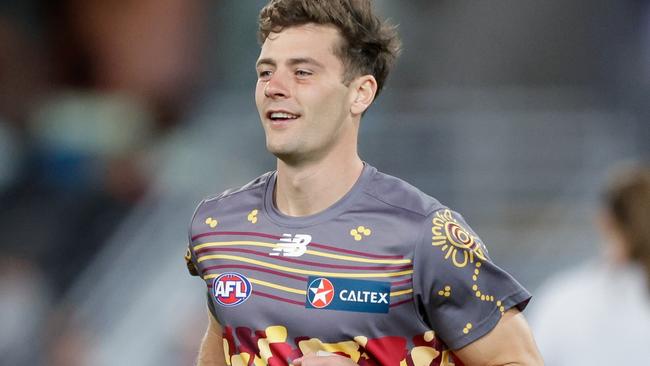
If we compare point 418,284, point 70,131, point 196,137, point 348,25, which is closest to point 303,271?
point 418,284

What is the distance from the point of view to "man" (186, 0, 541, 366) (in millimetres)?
2859

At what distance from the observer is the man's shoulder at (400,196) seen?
2965mm

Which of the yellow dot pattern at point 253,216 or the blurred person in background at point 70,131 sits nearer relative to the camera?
the yellow dot pattern at point 253,216

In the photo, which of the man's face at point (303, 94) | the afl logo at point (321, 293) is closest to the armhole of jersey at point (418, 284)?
the afl logo at point (321, 293)

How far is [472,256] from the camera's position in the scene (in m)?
2.87

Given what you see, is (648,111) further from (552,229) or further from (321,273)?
(321,273)

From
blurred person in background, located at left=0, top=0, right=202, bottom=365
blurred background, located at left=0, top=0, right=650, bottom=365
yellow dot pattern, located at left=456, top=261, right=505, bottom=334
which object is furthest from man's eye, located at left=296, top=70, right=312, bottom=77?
blurred person in background, located at left=0, top=0, right=202, bottom=365

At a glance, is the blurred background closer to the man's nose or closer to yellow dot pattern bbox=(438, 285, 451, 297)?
the man's nose

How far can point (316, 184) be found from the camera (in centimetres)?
305

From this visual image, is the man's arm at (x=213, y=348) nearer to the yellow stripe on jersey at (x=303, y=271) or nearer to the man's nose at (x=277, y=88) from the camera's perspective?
the yellow stripe on jersey at (x=303, y=271)

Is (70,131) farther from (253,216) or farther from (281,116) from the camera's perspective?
(281,116)

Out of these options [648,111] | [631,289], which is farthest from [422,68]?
[631,289]

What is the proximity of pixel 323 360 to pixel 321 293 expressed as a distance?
0.20 m

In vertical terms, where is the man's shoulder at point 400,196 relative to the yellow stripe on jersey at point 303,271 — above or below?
above
